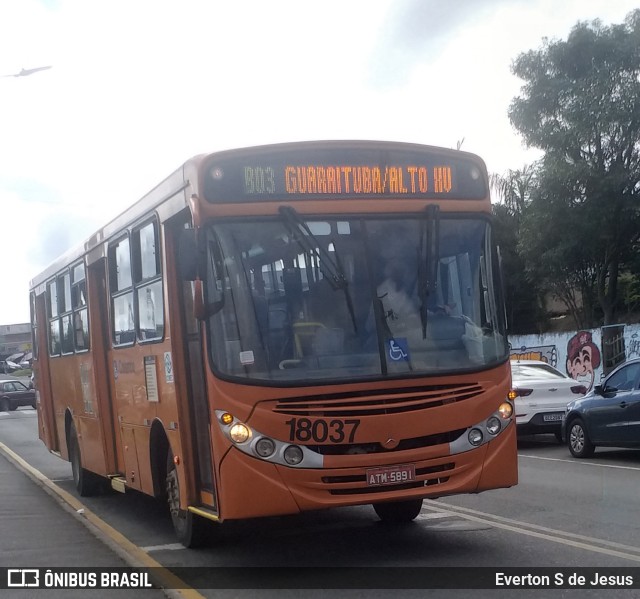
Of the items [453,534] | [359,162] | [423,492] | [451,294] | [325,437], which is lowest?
[453,534]

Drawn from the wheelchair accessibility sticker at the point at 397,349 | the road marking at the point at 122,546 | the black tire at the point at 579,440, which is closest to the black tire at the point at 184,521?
the road marking at the point at 122,546

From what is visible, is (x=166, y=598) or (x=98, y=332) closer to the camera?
(x=166, y=598)

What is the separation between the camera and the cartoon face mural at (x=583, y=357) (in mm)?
25844

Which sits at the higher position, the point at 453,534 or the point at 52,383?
the point at 52,383

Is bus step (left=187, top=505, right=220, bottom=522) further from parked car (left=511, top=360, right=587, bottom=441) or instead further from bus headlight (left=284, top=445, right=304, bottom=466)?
parked car (left=511, top=360, right=587, bottom=441)

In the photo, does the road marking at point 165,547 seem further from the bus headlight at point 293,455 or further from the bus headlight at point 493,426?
the bus headlight at point 493,426

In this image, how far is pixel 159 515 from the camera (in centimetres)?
1105

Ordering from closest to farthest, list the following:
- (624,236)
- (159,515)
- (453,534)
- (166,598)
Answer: (166,598), (453,534), (159,515), (624,236)

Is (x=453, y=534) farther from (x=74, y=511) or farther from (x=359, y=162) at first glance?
(x=74, y=511)

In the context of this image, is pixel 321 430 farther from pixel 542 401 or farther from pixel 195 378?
pixel 542 401

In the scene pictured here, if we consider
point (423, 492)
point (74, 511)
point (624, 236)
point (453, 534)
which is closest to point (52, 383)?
point (74, 511)

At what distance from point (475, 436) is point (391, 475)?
76cm

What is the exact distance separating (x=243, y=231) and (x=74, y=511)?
5.59 meters

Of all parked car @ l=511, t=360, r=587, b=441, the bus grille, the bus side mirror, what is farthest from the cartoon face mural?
the bus side mirror
